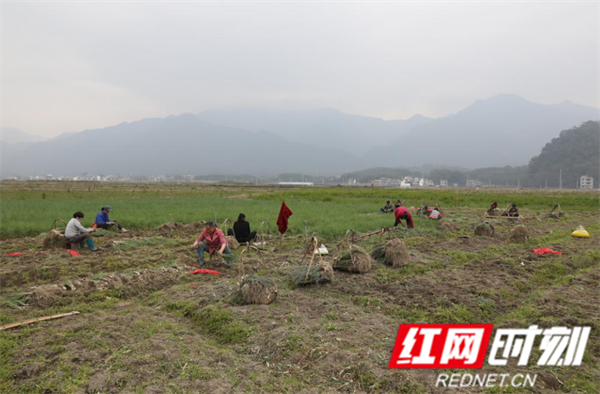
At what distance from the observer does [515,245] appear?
1141 centimetres

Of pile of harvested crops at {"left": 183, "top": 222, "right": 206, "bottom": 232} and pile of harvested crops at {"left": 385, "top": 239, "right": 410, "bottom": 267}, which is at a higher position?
pile of harvested crops at {"left": 385, "top": 239, "right": 410, "bottom": 267}

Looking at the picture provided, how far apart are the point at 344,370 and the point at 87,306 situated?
4581 mm

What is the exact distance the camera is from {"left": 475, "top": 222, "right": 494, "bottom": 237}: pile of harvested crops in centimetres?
1289

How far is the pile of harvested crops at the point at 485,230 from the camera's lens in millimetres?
12891

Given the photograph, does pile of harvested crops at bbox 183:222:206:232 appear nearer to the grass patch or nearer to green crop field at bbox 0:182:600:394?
green crop field at bbox 0:182:600:394

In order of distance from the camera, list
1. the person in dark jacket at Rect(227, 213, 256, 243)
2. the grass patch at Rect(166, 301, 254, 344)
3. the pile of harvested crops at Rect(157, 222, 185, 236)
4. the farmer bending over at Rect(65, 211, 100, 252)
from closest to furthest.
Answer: the grass patch at Rect(166, 301, 254, 344) → the farmer bending over at Rect(65, 211, 100, 252) → the person in dark jacket at Rect(227, 213, 256, 243) → the pile of harvested crops at Rect(157, 222, 185, 236)

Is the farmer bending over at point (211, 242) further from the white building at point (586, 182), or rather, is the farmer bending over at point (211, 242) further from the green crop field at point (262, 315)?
the white building at point (586, 182)

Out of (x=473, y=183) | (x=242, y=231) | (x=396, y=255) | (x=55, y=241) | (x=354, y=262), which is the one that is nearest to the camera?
(x=354, y=262)

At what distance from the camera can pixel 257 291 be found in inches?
231

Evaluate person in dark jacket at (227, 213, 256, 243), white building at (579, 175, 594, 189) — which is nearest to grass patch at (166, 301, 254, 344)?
person in dark jacket at (227, 213, 256, 243)

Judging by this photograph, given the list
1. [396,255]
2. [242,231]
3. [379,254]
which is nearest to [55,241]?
[242,231]

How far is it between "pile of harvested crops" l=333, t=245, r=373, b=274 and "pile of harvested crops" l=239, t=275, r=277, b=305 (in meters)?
2.36

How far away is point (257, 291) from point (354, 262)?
2709 mm

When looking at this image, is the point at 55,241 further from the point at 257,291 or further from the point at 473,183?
the point at 473,183
